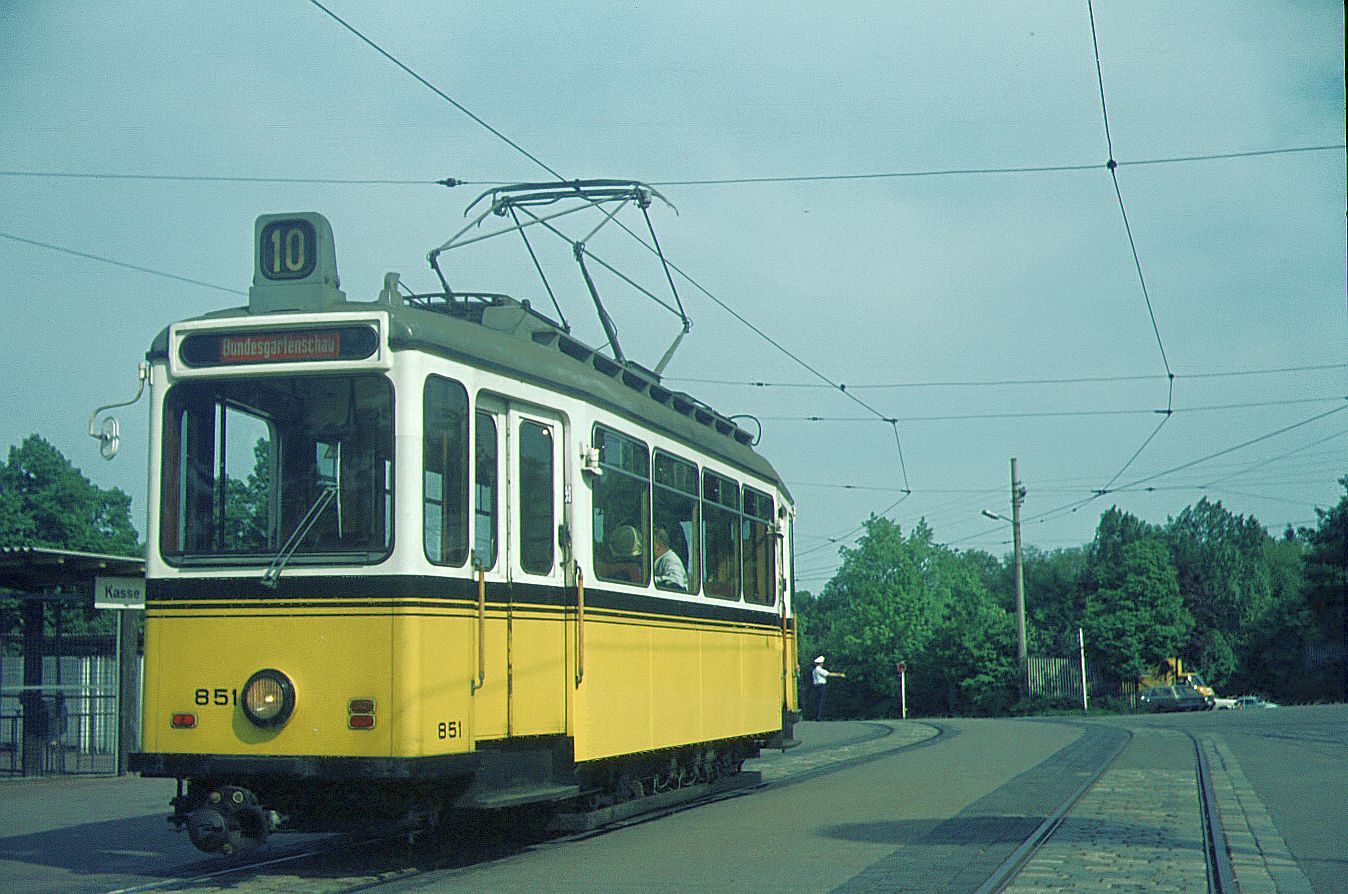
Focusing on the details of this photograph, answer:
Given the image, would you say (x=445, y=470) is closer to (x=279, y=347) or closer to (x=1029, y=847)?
(x=279, y=347)

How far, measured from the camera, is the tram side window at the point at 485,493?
373 inches

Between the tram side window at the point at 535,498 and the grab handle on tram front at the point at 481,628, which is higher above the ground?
the tram side window at the point at 535,498

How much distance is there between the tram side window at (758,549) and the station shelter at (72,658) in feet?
24.5

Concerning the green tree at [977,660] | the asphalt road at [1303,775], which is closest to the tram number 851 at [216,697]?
the asphalt road at [1303,775]

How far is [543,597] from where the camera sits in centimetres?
996

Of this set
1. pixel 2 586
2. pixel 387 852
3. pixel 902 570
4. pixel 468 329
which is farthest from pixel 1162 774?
pixel 902 570

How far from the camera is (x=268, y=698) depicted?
8.84 metres

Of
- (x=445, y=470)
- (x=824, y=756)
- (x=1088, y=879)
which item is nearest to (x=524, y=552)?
(x=445, y=470)

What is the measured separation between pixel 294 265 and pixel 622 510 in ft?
9.64

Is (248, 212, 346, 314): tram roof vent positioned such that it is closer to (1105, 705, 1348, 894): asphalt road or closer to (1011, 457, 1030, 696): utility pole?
(1105, 705, 1348, 894): asphalt road

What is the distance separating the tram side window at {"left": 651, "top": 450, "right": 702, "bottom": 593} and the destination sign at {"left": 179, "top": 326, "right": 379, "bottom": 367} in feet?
10.9

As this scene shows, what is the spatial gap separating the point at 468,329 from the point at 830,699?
2862 inches

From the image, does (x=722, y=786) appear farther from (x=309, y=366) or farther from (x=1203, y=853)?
(x=309, y=366)

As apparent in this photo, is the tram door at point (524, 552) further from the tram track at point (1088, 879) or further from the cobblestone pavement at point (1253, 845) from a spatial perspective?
the cobblestone pavement at point (1253, 845)
